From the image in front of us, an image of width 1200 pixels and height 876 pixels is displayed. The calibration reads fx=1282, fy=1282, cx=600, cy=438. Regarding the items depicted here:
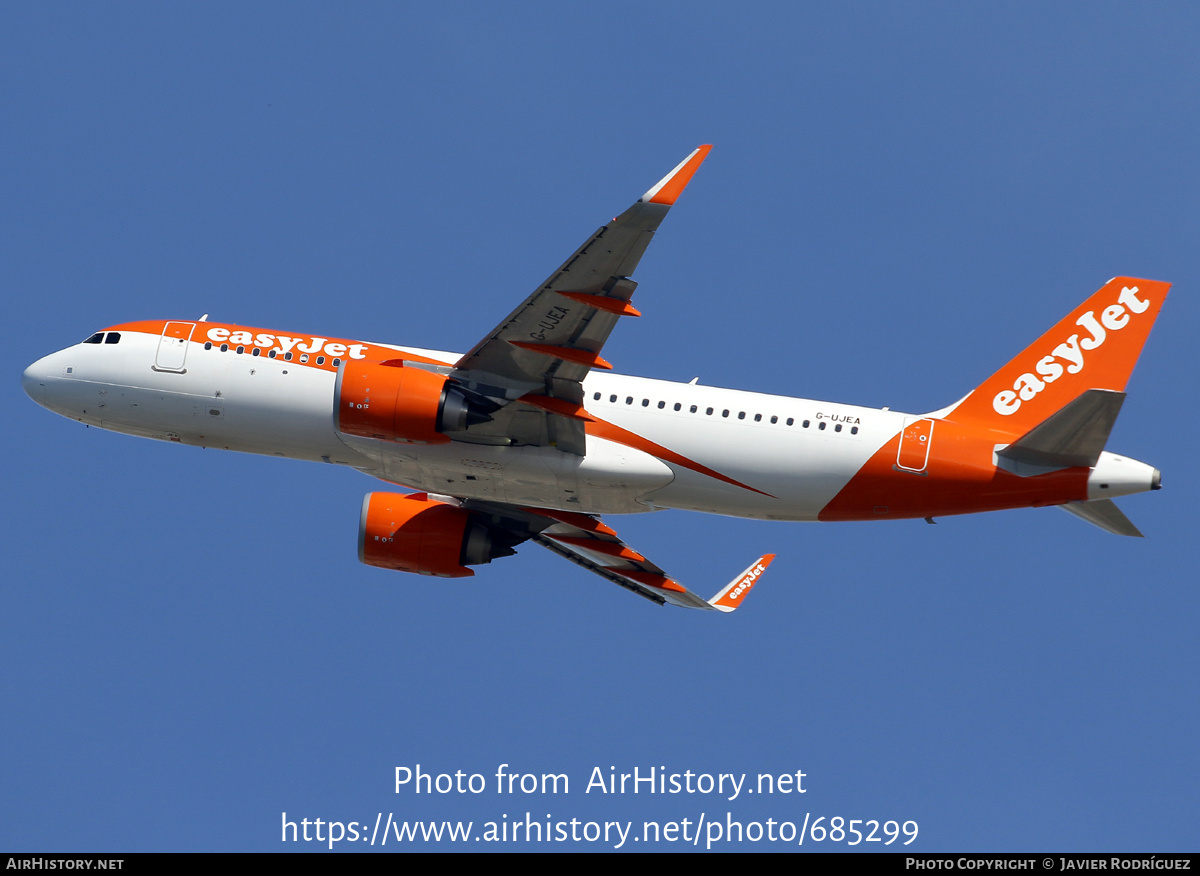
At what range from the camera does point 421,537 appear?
35875 millimetres

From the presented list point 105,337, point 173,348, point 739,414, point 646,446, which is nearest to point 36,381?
point 105,337

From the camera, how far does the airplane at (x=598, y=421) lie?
100.0ft

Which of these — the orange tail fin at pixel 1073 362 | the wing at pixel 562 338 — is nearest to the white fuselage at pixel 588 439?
the wing at pixel 562 338

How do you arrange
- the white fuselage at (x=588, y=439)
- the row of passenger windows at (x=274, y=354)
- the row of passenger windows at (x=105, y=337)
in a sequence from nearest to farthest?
1. the white fuselage at (x=588, y=439)
2. the row of passenger windows at (x=274, y=354)
3. the row of passenger windows at (x=105, y=337)

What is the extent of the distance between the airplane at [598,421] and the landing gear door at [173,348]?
64 mm

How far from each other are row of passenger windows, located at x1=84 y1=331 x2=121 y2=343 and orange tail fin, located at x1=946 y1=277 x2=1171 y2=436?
21.8 metres

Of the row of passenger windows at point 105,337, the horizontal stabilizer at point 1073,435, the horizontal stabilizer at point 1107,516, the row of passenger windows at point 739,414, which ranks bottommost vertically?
the horizontal stabilizer at point 1107,516

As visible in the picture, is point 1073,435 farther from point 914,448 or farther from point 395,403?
point 395,403

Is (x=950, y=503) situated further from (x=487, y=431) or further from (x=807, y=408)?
(x=487, y=431)

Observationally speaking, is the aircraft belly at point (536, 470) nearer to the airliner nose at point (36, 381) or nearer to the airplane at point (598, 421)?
the airplane at point (598, 421)

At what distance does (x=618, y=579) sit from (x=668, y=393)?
8585mm

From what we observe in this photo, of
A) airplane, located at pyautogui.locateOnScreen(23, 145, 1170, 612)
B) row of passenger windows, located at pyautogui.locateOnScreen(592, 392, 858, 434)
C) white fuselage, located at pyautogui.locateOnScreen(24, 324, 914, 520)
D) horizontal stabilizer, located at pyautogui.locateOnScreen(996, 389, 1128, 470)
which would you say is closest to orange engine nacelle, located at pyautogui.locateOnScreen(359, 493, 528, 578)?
airplane, located at pyautogui.locateOnScreen(23, 145, 1170, 612)

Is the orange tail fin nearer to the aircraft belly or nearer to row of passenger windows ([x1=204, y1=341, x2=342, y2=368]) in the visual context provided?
the aircraft belly

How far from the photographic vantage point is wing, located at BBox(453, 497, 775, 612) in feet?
121
